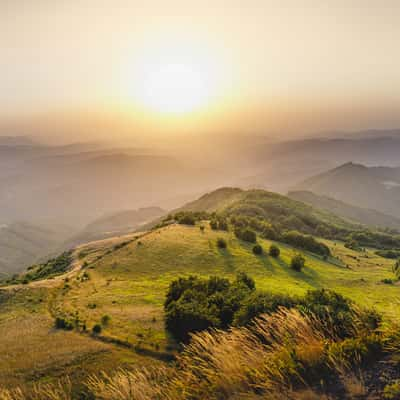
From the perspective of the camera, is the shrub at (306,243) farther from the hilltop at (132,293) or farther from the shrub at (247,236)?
the shrub at (247,236)

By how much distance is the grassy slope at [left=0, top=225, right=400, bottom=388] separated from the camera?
21.6 meters

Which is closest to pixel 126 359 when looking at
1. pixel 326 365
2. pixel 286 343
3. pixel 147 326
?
pixel 147 326

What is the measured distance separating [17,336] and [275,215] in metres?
125

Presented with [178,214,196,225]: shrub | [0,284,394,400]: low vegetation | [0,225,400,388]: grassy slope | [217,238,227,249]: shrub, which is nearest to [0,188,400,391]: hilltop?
[0,225,400,388]: grassy slope

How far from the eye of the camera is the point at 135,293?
37.5m

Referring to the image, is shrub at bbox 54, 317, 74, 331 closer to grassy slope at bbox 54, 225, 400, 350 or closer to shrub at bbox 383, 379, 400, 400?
grassy slope at bbox 54, 225, 400, 350

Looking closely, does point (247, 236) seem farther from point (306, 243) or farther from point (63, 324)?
point (63, 324)

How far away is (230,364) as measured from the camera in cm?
826

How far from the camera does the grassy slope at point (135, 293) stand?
21592 mm

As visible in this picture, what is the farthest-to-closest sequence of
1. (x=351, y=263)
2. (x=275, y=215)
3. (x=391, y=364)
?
(x=275, y=215)
(x=351, y=263)
(x=391, y=364)

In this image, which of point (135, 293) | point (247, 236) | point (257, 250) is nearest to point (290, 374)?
point (135, 293)

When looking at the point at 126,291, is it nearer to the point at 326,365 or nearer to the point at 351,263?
the point at 326,365

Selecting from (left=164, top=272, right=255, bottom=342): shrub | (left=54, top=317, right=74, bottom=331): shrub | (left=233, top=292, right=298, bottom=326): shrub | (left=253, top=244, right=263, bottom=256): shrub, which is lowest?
(left=253, top=244, right=263, bottom=256): shrub

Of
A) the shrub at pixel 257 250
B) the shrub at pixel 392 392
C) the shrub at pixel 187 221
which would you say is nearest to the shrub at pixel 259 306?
the shrub at pixel 392 392
